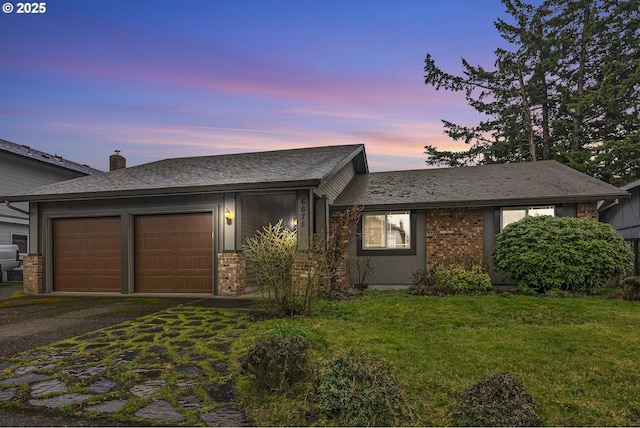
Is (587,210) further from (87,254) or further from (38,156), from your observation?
(38,156)

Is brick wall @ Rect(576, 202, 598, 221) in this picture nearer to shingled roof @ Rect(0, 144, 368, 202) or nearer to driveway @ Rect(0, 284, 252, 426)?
shingled roof @ Rect(0, 144, 368, 202)

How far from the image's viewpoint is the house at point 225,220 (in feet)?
33.3

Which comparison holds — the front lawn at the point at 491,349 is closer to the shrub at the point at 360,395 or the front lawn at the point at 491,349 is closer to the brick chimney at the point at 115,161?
the shrub at the point at 360,395

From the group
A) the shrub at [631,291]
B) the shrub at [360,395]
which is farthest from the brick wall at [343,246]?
the shrub at [631,291]

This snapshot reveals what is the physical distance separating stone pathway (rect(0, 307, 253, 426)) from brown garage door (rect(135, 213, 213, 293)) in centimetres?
464

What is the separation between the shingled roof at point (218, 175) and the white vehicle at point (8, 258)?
5.44 metres

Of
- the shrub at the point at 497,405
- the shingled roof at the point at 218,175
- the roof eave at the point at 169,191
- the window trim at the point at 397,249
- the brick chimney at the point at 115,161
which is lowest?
the shrub at the point at 497,405

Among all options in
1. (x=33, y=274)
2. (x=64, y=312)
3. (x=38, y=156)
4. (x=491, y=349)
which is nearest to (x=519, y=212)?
(x=491, y=349)

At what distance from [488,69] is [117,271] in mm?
22793

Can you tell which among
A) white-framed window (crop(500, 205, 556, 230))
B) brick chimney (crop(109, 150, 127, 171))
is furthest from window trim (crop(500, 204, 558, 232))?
brick chimney (crop(109, 150, 127, 171))

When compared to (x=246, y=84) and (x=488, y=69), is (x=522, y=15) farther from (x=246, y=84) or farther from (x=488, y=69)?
(x=246, y=84)

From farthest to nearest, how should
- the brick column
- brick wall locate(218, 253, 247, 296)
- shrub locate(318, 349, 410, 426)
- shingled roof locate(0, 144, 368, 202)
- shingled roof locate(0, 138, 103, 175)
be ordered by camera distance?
shingled roof locate(0, 138, 103, 175)
the brick column
brick wall locate(218, 253, 247, 296)
shingled roof locate(0, 144, 368, 202)
shrub locate(318, 349, 410, 426)

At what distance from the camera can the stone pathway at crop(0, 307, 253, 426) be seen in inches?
122

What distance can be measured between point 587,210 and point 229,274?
32.4 feet
